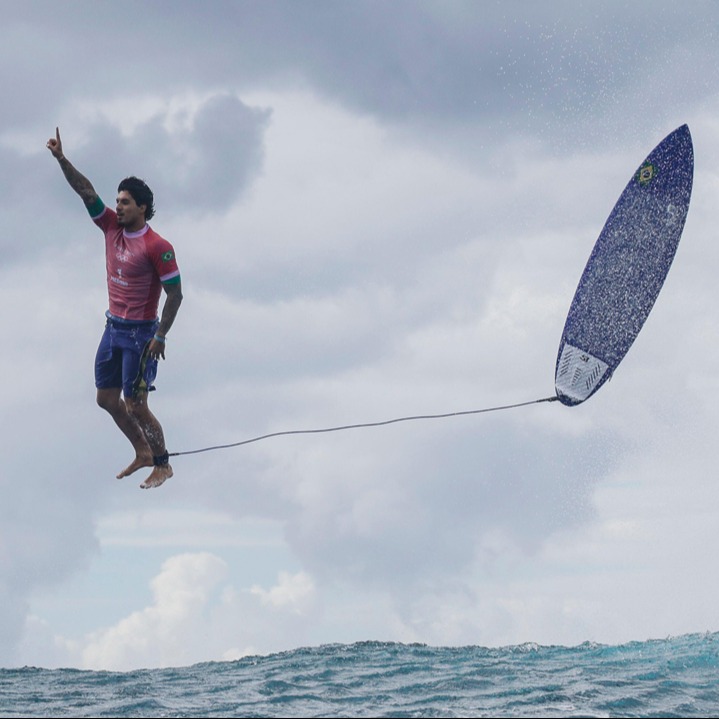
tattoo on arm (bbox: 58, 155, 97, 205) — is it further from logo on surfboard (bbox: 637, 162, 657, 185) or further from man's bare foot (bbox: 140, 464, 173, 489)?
logo on surfboard (bbox: 637, 162, 657, 185)

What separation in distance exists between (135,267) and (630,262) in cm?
672

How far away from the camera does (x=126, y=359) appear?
40.5ft

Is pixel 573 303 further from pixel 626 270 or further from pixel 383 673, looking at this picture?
pixel 383 673

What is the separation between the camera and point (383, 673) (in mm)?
13195

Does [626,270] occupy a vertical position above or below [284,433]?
above

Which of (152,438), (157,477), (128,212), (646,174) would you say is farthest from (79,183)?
(646,174)

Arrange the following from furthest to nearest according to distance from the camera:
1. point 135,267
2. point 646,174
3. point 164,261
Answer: point 646,174 < point 135,267 < point 164,261

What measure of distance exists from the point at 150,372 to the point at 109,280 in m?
1.29

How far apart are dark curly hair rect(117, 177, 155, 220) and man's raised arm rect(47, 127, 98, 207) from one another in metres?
0.37

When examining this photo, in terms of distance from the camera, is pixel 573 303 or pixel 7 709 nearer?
Answer: pixel 7 709

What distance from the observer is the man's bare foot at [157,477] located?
1300 cm

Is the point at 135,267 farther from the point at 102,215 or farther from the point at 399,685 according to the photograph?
the point at 399,685

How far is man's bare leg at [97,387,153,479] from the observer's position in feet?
41.6

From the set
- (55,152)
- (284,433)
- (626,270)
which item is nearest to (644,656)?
(626,270)
